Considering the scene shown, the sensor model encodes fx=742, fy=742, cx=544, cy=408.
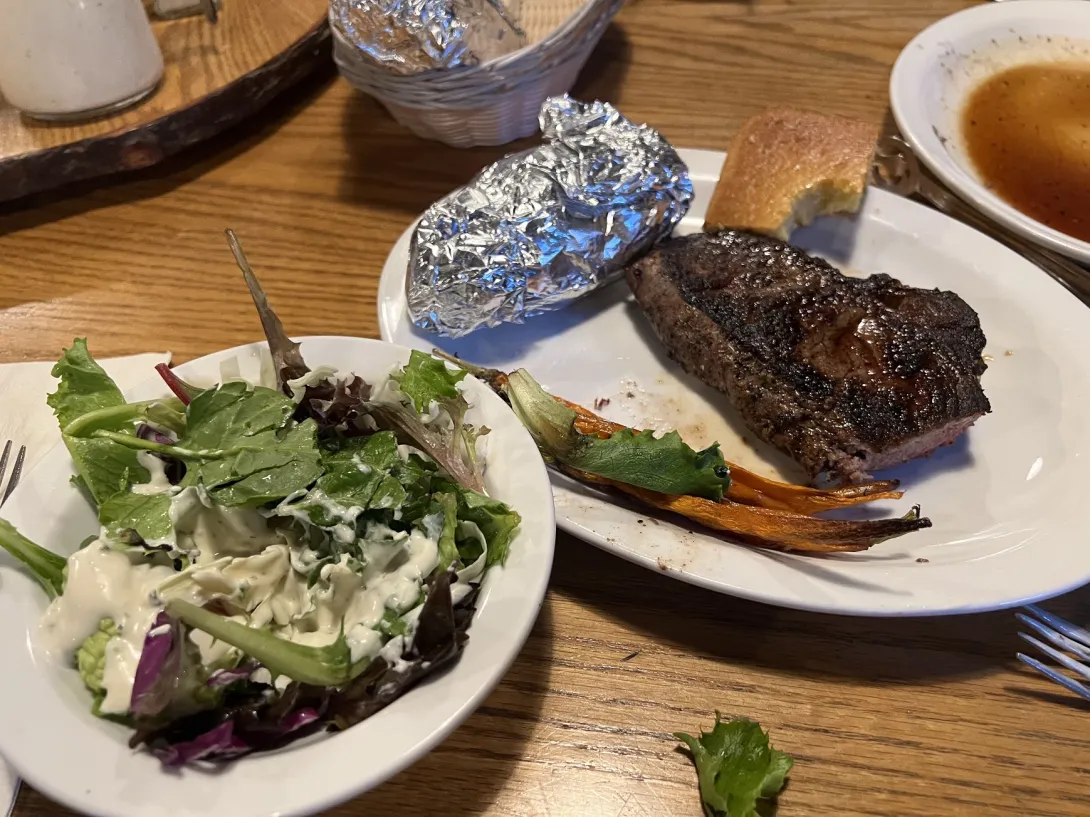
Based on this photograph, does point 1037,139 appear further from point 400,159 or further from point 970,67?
point 400,159

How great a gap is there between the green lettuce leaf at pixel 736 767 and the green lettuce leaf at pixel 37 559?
0.93 metres

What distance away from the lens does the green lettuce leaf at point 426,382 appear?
117cm

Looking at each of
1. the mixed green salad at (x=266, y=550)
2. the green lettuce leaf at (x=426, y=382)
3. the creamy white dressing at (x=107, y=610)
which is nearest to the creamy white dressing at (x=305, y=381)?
the mixed green salad at (x=266, y=550)

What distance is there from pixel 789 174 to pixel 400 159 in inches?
44.5

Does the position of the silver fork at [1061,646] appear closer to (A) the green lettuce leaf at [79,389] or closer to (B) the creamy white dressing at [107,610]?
(B) the creamy white dressing at [107,610]

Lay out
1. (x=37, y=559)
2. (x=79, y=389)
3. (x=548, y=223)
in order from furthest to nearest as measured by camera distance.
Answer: (x=548, y=223), (x=79, y=389), (x=37, y=559)

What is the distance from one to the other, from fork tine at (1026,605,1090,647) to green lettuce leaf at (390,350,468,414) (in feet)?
3.54

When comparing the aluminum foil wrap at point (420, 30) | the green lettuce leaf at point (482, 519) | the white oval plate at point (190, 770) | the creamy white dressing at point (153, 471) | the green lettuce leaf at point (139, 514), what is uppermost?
the aluminum foil wrap at point (420, 30)

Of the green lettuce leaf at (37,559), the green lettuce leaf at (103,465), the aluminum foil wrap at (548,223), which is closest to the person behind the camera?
the green lettuce leaf at (37,559)

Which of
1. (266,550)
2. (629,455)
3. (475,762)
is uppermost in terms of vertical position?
(266,550)

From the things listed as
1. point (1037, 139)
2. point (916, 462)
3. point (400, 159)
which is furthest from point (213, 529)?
point (1037, 139)

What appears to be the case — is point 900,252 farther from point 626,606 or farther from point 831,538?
point 626,606

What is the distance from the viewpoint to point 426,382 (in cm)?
118

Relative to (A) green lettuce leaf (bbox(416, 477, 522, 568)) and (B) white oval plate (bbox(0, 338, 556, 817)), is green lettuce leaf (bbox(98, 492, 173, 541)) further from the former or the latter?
(A) green lettuce leaf (bbox(416, 477, 522, 568))
